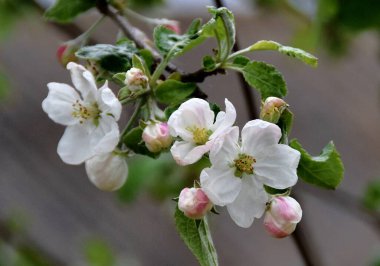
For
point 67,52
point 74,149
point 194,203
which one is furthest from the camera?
point 67,52

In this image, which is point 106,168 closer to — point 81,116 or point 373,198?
point 81,116

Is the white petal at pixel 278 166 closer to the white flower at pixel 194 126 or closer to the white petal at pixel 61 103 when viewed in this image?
the white flower at pixel 194 126

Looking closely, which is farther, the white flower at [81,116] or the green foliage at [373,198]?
the green foliage at [373,198]

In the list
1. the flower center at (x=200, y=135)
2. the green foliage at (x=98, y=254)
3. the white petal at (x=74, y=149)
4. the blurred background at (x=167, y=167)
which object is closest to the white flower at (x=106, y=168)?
the white petal at (x=74, y=149)

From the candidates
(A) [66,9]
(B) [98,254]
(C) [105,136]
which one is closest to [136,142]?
(C) [105,136]

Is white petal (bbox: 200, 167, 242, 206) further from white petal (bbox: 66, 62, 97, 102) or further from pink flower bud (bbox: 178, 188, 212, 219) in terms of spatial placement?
white petal (bbox: 66, 62, 97, 102)

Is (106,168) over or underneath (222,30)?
underneath
